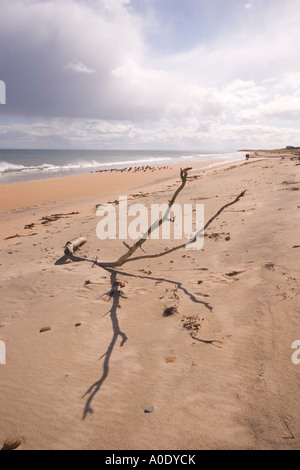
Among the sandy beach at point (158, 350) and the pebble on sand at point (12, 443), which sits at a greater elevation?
the sandy beach at point (158, 350)

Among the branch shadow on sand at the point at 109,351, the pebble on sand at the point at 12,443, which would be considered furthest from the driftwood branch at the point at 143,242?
the pebble on sand at the point at 12,443

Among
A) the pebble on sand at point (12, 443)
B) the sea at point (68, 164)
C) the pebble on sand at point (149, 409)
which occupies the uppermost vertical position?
the sea at point (68, 164)

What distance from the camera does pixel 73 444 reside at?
213cm

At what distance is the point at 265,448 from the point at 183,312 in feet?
5.87

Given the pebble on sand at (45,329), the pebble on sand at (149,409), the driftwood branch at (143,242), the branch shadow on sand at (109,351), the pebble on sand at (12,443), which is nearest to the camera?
the pebble on sand at (12,443)

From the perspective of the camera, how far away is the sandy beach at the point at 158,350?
7.15ft

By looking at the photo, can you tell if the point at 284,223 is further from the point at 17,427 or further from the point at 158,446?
the point at 17,427

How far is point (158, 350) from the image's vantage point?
3.01 m

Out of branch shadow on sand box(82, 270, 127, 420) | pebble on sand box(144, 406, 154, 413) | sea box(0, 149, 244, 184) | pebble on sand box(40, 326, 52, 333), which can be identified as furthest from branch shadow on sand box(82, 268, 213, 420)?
sea box(0, 149, 244, 184)

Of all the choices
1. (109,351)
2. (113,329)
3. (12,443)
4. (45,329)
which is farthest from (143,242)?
(12,443)

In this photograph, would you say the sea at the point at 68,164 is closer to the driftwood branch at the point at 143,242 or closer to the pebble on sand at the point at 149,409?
the driftwood branch at the point at 143,242

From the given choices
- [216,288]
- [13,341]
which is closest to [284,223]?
[216,288]

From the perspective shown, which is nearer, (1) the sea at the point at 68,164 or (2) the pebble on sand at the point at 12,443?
(2) the pebble on sand at the point at 12,443

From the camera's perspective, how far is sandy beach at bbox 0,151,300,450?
7.15 feet
